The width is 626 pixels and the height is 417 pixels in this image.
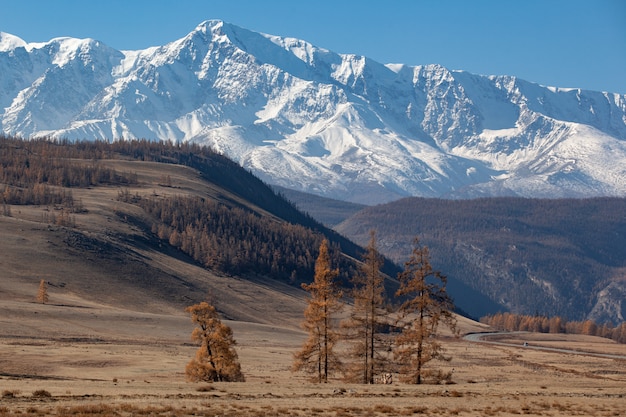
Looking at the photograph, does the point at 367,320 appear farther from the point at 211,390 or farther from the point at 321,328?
the point at 211,390

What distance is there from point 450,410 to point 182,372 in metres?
40.8

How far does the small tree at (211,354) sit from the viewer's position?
76.6 meters

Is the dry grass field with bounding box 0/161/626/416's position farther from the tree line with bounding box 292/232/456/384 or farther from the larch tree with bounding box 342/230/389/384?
the tree line with bounding box 292/232/456/384

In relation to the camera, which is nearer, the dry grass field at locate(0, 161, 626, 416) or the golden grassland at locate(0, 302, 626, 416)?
the golden grassland at locate(0, 302, 626, 416)

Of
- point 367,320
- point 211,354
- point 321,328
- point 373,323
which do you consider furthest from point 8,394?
point 373,323

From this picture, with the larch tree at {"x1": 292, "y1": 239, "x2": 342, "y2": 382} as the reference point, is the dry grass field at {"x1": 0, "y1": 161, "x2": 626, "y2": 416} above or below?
below

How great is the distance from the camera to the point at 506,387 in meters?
71.6

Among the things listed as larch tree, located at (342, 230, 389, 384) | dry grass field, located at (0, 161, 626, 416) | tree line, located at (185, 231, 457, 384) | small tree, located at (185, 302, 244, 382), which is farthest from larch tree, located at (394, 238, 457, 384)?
small tree, located at (185, 302, 244, 382)

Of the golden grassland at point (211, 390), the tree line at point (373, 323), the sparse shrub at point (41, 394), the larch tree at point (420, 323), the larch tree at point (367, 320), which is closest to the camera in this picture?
the golden grassland at point (211, 390)

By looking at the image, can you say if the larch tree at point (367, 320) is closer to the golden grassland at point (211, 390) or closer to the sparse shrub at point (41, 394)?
the golden grassland at point (211, 390)

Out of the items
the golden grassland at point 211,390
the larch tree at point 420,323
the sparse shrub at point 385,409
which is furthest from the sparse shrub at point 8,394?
the larch tree at point 420,323

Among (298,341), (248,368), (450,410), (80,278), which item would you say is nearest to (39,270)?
(80,278)

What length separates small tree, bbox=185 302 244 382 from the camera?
76.6 meters

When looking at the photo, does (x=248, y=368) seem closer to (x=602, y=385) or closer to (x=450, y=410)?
(x=602, y=385)
